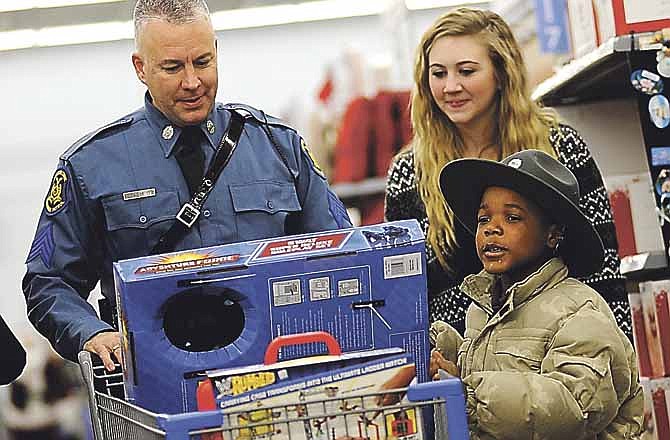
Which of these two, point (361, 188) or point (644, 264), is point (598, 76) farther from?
point (361, 188)

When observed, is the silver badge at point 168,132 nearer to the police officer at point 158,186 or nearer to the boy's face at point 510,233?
the police officer at point 158,186

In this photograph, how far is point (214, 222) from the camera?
8.56ft

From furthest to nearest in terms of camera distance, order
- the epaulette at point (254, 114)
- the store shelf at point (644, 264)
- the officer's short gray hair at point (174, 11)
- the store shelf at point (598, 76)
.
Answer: the store shelf at point (644, 264), the store shelf at point (598, 76), the epaulette at point (254, 114), the officer's short gray hair at point (174, 11)

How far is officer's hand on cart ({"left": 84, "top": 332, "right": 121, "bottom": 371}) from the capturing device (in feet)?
7.48

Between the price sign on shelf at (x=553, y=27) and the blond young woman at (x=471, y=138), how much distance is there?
4.15 feet

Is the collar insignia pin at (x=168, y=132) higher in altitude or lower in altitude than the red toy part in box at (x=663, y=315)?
higher

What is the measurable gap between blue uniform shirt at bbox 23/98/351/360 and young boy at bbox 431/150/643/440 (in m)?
0.42

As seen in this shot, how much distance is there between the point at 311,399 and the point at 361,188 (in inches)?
198

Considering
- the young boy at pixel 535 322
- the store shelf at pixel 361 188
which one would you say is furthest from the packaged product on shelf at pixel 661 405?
the store shelf at pixel 361 188

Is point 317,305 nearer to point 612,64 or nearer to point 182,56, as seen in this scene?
point 182,56

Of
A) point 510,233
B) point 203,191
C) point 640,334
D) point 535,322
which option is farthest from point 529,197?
point 640,334

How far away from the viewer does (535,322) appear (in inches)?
89.4

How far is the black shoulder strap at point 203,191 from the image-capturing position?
8.45 feet

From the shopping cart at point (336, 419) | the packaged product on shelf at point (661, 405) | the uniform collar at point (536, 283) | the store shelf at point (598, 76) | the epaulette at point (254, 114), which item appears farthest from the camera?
the packaged product on shelf at point (661, 405)
